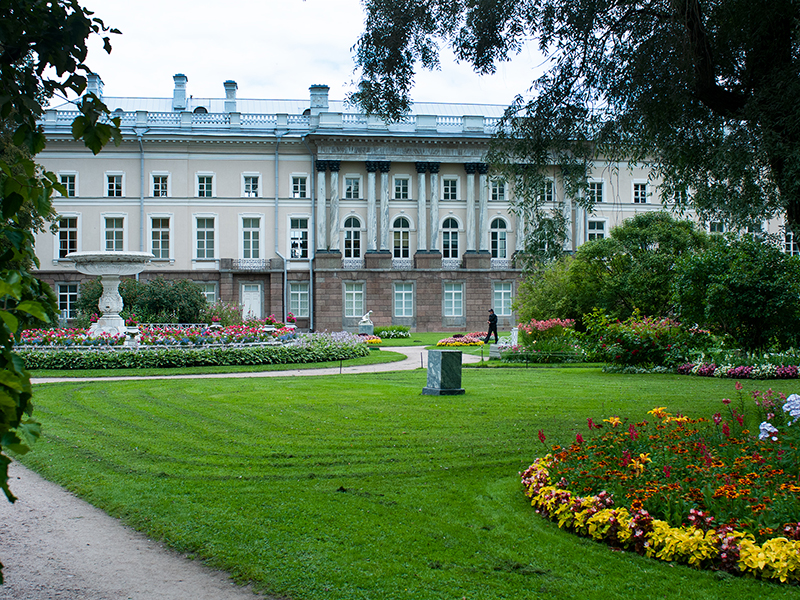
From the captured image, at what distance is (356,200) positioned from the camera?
Answer: 4541cm

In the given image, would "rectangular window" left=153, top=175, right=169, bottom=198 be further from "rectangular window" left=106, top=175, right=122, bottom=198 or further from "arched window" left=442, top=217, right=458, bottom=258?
"arched window" left=442, top=217, right=458, bottom=258

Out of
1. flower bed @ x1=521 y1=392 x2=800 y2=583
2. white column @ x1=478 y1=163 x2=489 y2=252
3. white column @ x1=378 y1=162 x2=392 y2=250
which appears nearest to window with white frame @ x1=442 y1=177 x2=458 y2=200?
white column @ x1=478 y1=163 x2=489 y2=252

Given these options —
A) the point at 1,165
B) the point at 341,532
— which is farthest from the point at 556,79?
the point at 1,165

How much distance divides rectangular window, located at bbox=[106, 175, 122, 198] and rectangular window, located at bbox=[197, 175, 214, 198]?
486 cm

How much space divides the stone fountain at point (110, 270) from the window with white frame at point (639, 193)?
34902mm

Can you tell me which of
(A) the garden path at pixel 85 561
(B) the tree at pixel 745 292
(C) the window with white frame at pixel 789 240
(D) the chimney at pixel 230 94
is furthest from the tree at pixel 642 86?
(D) the chimney at pixel 230 94

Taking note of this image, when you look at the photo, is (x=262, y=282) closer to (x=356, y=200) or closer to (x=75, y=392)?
(x=356, y=200)

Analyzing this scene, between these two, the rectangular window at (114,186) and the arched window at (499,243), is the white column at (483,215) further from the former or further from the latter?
Answer: the rectangular window at (114,186)

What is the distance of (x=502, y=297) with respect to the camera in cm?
4597

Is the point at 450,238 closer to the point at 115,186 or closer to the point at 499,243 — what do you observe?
the point at 499,243

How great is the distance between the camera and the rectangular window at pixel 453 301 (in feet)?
149

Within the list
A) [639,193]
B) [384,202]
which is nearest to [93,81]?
[384,202]

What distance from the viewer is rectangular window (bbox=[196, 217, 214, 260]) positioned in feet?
146

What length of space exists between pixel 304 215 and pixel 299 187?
6.18 ft
